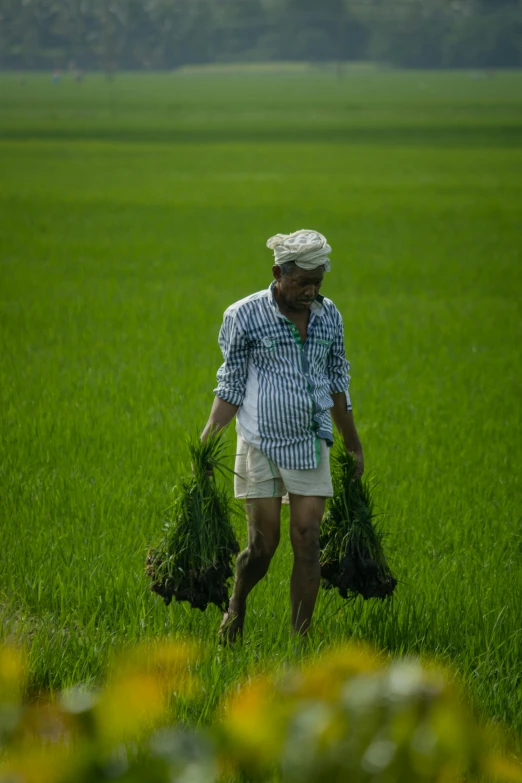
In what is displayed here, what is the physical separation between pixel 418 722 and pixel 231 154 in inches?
1360

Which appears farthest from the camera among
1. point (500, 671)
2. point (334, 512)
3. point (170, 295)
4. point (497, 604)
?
point (170, 295)

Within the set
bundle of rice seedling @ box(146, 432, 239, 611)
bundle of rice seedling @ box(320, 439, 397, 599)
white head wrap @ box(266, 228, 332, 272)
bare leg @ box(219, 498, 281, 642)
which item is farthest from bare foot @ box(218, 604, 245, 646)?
white head wrap @ box(266, 228, 332, 272)

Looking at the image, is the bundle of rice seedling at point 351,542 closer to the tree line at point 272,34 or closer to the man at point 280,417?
the man at point 280,417

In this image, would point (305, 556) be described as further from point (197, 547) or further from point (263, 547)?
point (197, 547)

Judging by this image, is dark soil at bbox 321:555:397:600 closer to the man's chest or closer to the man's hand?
the man's hand

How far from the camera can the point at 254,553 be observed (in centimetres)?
335

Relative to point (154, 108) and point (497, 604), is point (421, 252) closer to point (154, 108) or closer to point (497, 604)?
point (497, 604)

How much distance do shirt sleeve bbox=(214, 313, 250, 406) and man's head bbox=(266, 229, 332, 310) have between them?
7.8 inches

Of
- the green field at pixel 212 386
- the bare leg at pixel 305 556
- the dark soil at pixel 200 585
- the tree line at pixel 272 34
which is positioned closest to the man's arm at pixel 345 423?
the bare leg at pixel 305 556

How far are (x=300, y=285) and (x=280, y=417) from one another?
1.26 feet

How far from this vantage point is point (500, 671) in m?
3.23

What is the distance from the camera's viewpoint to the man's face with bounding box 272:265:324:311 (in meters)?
3.20

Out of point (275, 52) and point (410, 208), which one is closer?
point (410, 208)

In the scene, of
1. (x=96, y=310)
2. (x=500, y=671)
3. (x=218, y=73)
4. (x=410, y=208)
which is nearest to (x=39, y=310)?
(x=96, y=310)
